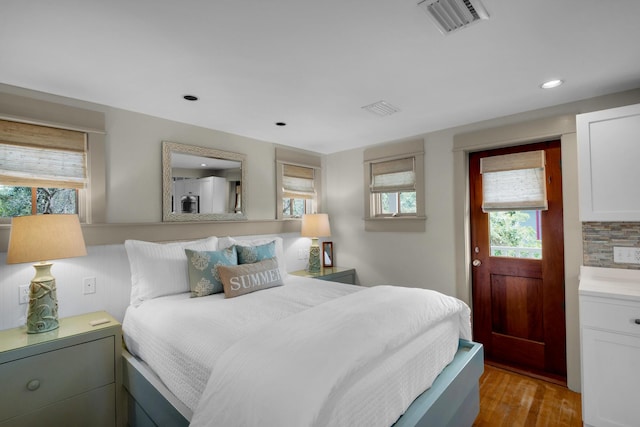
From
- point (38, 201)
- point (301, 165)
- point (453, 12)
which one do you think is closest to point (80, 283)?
point (38, 201)

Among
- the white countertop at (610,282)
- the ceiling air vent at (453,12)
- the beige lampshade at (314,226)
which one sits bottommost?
the white countertop at (610,282)

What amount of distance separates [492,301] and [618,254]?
106 centimetres

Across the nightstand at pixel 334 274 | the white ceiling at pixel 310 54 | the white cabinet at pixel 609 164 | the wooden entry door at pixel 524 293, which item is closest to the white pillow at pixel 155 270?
the white ceiling at pixel 310 54

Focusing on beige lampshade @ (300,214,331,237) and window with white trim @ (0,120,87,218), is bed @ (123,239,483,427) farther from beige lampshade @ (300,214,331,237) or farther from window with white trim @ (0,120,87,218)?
beige lampshade @ (300,214,331,237)

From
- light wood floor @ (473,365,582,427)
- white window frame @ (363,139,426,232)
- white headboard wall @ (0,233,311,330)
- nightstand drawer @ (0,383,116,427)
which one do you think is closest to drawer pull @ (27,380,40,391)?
nightstand drawer @ (0,383,116,427)

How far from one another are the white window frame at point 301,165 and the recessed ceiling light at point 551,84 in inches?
103

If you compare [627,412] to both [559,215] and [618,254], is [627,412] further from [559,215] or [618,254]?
[559,215]

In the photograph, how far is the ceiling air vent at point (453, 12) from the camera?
1373 millimetres

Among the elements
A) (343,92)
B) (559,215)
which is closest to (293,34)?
(343,92)

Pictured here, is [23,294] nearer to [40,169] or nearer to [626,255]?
[40,169]

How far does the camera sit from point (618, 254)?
91.8 inches

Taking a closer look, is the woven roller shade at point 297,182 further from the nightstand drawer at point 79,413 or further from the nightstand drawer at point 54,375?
the nightstand drawer at point 79,413

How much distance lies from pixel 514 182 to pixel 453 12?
1967 millimetres

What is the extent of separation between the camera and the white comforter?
106 centimetres
